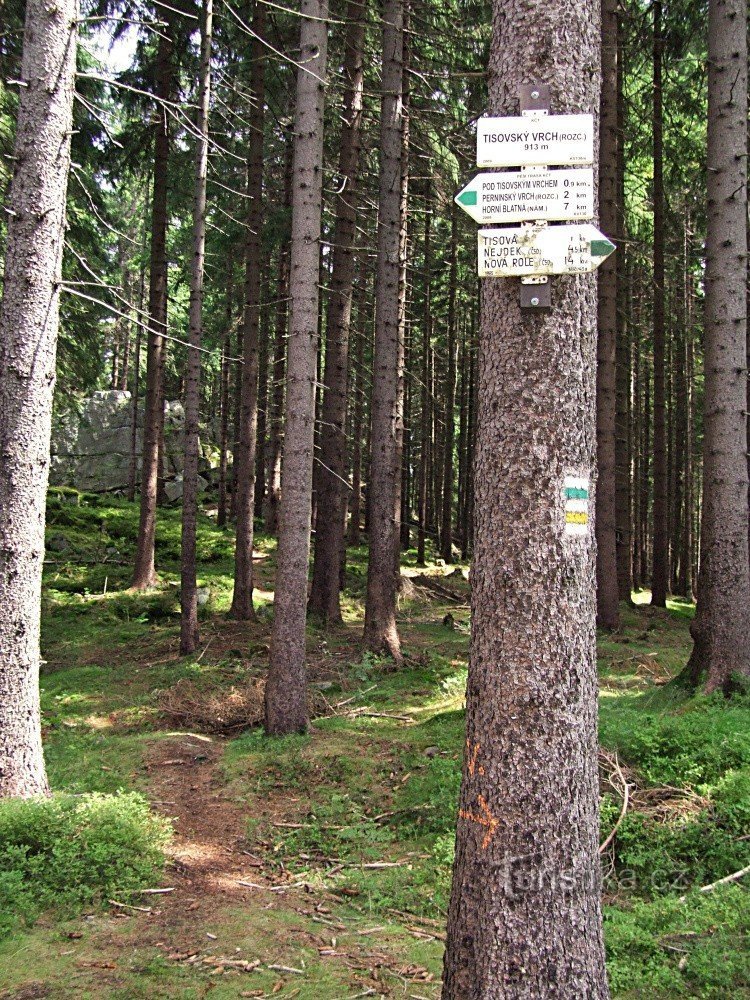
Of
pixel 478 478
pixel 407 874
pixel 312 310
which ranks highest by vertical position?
pixel 312 310

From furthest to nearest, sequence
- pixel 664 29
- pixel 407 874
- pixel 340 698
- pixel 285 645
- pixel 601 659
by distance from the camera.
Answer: pixel 664 29 → pixel 601 659 → pixel 340 698 → pixel 285 645 → pixel 407 874

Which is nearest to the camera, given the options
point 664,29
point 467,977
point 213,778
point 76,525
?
point 467,977

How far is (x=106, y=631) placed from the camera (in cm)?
1534

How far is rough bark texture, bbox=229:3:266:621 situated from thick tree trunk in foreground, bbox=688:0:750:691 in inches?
331

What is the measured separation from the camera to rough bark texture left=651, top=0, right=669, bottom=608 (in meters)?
17.0

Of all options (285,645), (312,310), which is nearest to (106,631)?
(285,645)

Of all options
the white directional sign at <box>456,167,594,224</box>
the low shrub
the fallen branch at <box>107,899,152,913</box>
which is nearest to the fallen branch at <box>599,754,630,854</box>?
the fallen branch at <box>107,899,152,913</box>

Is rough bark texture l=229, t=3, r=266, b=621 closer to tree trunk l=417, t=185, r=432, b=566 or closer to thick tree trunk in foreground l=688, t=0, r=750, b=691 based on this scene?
tree trunk l=417, t=185, r=432, b=566

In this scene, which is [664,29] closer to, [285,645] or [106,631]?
[285,645]

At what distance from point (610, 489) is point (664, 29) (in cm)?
943

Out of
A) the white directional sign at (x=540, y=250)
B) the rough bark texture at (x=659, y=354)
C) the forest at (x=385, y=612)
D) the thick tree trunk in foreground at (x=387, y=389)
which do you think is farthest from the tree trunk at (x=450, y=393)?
the white directional sign at (x=540, y=250)

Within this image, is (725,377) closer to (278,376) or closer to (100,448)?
(278,376)

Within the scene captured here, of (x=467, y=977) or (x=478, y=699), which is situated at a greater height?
(x=478, y=699)

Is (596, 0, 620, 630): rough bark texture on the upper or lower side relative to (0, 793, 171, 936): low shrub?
upper
